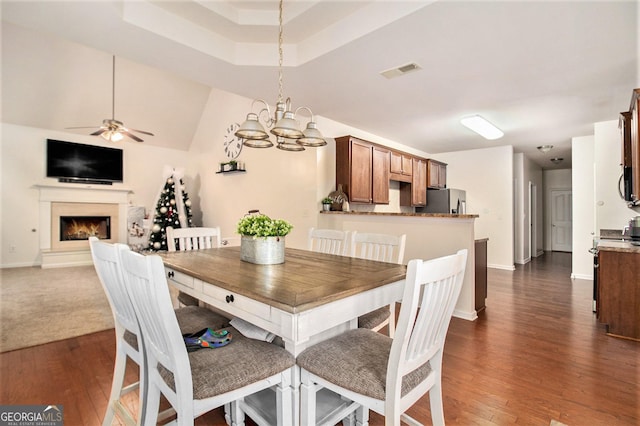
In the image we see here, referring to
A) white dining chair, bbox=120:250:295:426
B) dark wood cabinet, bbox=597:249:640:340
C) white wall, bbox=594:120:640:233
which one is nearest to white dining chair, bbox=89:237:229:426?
white dining chair, bbox=120:250:295:426

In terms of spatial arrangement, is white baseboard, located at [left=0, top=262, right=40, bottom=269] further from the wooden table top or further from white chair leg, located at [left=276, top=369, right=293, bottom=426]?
white chair leg, located at [left=276, top=369, right=293, bottom=426]

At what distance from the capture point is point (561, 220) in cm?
849

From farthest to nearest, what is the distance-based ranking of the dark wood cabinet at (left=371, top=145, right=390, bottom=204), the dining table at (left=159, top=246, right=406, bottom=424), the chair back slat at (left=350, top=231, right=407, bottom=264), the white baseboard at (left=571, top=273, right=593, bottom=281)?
1. the white baseboard at (left=571, top=273, right=593, bottom=281)
2. the dark wood cabinet at (left=371, top=145, right=390, bottom=204)
3. the chair back slat at (left=350, top=231, right=407, bottom=264)
4. the dining table at (left=159, top=246, right=406, bottom=424)

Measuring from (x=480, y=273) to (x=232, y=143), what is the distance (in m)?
4.60

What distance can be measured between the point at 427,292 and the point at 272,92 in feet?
9.65

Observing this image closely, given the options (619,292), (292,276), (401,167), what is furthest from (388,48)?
(401,167)

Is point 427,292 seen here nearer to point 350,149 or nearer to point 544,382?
point 544,382

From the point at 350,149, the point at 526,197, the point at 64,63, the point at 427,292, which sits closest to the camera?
the point at 427,292

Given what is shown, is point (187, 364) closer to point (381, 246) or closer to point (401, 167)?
point (381, 246)

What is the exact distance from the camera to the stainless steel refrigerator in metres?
5.76

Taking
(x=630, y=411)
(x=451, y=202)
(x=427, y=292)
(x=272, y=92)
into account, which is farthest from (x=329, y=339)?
(x=451, y=202)

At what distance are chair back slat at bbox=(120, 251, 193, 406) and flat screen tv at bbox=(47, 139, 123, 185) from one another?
6371 millimetres

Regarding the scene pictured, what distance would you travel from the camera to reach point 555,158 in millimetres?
7148

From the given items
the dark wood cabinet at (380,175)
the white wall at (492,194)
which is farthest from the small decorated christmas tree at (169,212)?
the white wall at (492,194)
